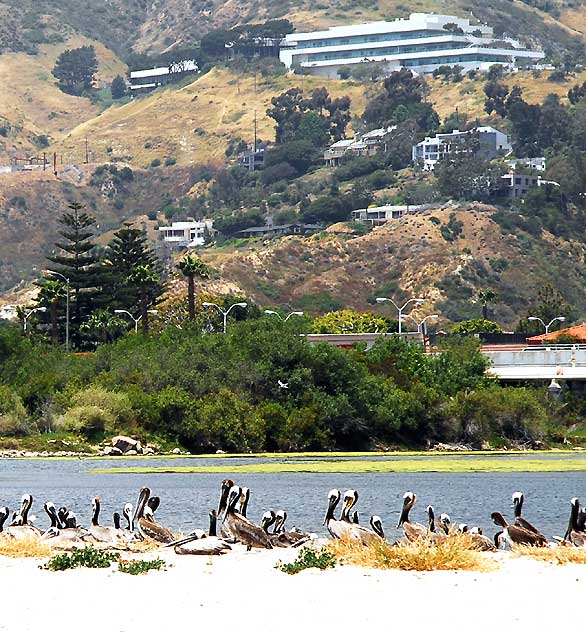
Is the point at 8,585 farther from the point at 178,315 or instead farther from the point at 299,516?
the point at 178,315

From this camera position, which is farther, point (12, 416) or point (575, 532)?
point (12, 416)

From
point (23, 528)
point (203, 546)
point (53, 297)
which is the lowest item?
point (203, 546)

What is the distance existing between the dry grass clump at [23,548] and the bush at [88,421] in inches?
1903

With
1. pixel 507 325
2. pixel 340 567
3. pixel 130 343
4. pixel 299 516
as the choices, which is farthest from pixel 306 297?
pixel 340 567

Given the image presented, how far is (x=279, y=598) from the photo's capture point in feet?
77.0

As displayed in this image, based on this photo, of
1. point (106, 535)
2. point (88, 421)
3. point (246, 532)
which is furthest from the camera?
point (88, 421)

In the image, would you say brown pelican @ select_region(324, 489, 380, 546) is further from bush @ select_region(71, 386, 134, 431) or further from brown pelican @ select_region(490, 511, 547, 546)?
bush @ select_region(71, 386, 134, 431)

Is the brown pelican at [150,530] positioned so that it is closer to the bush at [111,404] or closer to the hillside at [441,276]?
the bush at [111,404]

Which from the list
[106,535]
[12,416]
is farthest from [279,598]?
[12,416]

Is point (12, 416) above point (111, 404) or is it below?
below

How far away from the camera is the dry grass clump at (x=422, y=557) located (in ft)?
83.0

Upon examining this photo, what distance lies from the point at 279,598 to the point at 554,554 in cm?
559

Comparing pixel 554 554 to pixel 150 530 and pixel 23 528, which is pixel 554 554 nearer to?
pixel 150 530

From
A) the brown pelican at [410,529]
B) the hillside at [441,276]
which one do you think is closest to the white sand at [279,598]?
the brown pelican at [410,529]
